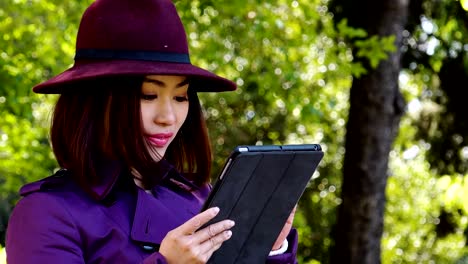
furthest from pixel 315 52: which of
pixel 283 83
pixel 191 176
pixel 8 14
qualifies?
pixel 191 176

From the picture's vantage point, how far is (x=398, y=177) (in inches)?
575

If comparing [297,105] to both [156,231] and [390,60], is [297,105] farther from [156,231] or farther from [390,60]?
[156,231]

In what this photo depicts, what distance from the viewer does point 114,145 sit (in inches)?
74.0

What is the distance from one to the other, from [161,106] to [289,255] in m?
0.47

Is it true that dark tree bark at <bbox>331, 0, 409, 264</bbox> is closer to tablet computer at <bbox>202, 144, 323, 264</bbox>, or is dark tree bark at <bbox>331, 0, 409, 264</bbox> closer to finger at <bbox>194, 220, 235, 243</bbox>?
tablet computer at <bbox>202, 144, 323, 264</bbox>

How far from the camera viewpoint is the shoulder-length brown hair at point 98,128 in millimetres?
1840

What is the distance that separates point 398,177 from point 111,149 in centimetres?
1310

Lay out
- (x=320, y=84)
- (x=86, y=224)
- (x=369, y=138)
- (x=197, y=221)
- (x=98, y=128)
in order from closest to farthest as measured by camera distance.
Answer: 1. (x=197, y=221)
2. (x=86, y=224)
3. (x=98, y=128)
4. (x=369, y=138)
5. (x=320, y=84)

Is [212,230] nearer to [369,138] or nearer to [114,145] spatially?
[114,145]

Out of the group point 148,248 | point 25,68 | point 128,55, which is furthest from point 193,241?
point 25,68

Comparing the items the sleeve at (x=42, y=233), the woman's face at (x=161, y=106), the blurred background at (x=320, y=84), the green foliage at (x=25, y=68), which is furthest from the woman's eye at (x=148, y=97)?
the green foliage at (x=25, y=68)

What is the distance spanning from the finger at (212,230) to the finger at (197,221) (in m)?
0.02

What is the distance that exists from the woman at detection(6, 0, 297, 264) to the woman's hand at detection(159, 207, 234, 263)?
0.01m

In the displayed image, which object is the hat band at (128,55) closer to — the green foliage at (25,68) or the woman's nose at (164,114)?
the woman's nose at (164,114)
